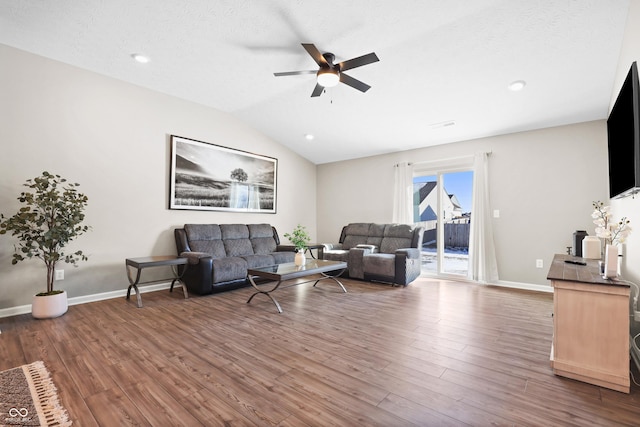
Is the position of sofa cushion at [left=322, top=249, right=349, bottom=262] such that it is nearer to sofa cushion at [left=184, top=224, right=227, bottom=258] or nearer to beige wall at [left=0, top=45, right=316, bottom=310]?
sofa cushion at [left=184, top=224, right=227, bottom=258]

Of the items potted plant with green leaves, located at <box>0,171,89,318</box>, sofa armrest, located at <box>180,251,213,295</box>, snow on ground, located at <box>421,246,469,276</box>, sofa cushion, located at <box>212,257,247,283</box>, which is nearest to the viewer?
potted plant with green leaves, located at <box>0,171,89,318</box>

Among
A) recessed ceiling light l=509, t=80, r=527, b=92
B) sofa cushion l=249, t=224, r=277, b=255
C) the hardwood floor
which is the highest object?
recessed ceiling light l=509, t=80, r=527, b=92

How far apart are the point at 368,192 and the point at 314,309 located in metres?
3.43

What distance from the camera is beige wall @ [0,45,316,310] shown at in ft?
10.4

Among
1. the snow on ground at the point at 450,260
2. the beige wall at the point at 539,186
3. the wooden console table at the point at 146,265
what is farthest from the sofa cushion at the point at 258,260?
the beige wall at the point at 539,186

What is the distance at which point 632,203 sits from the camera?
7.80ft

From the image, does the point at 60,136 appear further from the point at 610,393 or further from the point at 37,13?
the point at 610,393

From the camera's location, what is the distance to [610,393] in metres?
1.75

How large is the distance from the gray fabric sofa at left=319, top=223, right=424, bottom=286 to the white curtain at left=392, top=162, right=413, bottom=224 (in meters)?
0.34

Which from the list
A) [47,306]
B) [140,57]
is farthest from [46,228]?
[140,57]

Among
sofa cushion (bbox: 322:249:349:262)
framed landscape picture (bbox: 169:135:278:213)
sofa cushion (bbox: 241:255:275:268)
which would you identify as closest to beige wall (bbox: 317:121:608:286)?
sofa cushion (bbox: 322:249:349:262)

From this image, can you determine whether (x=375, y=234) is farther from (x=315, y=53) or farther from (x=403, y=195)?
(x=315, y=53)

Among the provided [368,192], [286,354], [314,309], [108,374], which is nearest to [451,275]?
[368,192]

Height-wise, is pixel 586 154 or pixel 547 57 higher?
pixel 547 57
